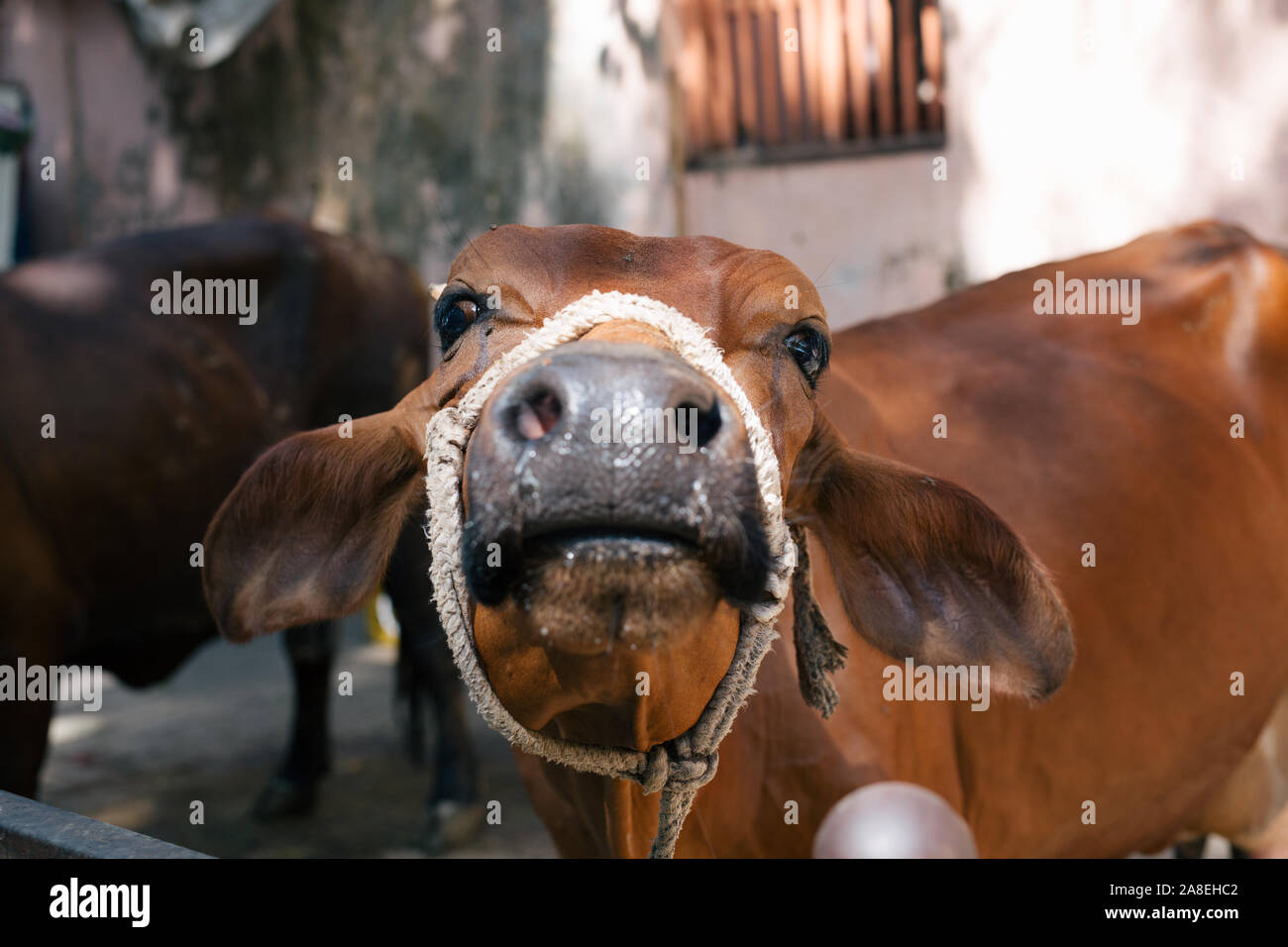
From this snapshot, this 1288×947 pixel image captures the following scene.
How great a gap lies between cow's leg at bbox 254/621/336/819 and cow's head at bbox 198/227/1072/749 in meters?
2.73

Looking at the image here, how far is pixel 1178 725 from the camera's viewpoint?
2783mm

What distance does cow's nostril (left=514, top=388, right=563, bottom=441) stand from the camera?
1362 millimetres

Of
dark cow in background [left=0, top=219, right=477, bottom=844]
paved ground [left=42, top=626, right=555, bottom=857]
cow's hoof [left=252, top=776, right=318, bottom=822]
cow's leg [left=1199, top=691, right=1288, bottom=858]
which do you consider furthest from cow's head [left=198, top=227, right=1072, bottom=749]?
cow's hoof [left=252, top=776, right=318, bottom=822]

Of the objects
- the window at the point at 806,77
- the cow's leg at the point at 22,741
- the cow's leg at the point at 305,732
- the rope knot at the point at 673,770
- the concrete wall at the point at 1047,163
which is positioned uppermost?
the window at the point at 806,77

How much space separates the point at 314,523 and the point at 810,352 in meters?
0.89

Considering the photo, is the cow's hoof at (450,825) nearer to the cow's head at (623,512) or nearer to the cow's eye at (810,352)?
the cow's head at (623,512)

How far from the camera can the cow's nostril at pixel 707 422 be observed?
138 centimetres

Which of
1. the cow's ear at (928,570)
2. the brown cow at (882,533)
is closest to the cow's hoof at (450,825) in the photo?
the brown cow at (882,533)

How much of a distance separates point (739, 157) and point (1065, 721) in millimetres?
3272

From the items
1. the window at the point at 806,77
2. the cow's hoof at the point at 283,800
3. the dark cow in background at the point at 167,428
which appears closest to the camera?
the dark cow in background at the point at 167,428

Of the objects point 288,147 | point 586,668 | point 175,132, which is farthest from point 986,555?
point 175,132

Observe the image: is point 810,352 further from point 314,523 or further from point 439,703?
point 439,703

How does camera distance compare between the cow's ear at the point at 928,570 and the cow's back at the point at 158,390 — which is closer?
the cow's ear at the point at 928,570

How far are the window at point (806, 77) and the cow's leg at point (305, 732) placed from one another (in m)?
2.62
